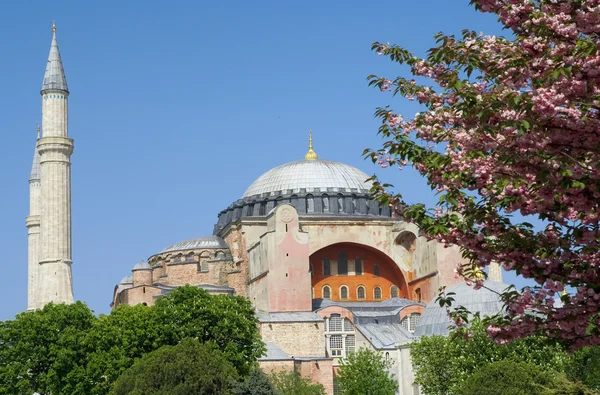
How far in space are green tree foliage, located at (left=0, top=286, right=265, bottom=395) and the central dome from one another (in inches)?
1092

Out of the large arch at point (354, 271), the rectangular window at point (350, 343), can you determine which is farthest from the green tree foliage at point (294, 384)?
the large arch at point (354, 271)

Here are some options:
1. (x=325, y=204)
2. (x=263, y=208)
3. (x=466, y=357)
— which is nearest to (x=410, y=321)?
(x=325, y=204)

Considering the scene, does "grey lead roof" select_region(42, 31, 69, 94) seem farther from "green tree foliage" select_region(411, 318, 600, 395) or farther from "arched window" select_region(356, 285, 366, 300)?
"green tree foliage" select_region(411, 318, 600, 395)

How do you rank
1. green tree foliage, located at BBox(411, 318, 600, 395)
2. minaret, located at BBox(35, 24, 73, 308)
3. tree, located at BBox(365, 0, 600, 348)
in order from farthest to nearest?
minaret, located at BBox(35, 24, 73, 308) < green tree foliage, located at BBox(411, 318, 600, 395) < tree, located at BBox(365, 0, 600, 348)

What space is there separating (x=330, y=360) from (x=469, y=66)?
4810 centimetres

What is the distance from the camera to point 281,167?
249 ft

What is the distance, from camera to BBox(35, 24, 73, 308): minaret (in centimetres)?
6131

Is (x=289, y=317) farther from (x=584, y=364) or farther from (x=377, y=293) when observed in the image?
(x=584, y=364)

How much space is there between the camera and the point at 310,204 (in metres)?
70.6

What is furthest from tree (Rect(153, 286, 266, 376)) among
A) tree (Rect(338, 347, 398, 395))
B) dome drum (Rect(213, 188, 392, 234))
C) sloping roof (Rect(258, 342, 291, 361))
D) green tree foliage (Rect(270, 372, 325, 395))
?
dome drum (Rect(213, 188, 392, 234))

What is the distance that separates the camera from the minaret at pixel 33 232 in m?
75.1

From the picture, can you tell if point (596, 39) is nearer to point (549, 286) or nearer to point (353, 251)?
point (549, 286)

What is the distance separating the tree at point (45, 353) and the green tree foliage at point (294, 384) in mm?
9353

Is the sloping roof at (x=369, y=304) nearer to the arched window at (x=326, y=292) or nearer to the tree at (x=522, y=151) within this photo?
the arched window at (x=326, y=292)
